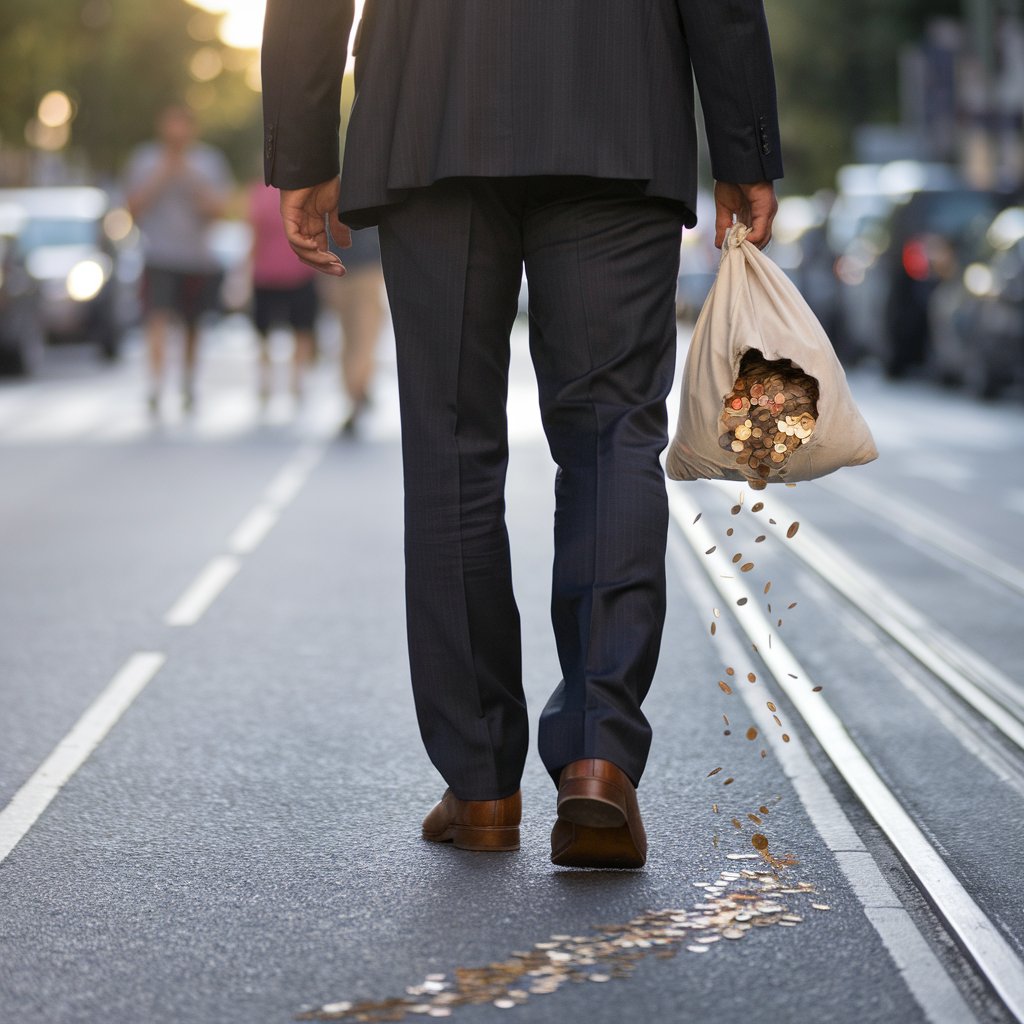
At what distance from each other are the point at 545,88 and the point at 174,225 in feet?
40.5

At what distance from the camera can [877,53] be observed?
45.4m

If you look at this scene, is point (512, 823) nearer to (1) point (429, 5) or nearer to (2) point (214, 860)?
(2) point (214, 860)

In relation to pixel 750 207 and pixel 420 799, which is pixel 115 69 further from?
pixel 750 207

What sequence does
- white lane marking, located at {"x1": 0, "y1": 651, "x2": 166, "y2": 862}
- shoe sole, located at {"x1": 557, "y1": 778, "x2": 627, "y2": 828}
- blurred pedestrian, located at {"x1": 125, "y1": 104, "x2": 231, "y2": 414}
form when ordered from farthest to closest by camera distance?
blurred pedestrian, located at {"x1": 125, "y1": 104, "x2": 231, "y2": 414}, white lane marking, located at {"x1": 0, "y1": 651, "x2": 166, "y2": 862}, shoe sole, located at {"x1": 557, "y1": 778, "x2": 627, "y2": 828}

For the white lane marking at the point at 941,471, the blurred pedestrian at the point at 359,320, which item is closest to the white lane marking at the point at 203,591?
the white lane marking at the point at 941,471

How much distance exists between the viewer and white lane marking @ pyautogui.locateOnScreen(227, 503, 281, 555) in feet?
29.8

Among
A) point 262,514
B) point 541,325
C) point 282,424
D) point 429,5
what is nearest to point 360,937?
point 541,325

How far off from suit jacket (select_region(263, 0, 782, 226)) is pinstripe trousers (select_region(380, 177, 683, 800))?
9 centimetres

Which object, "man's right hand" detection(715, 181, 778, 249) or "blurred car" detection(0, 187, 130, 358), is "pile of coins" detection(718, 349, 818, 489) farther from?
"blurred car" detection(0, 187, 130, 358)

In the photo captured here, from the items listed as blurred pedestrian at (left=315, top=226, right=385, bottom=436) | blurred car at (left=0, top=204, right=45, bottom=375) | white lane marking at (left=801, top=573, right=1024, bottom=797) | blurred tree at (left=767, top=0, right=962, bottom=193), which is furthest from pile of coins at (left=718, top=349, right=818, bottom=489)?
blurred tree at (left=767, top=0, right=962, bottom=193)

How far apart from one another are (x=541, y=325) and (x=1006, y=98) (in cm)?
2705

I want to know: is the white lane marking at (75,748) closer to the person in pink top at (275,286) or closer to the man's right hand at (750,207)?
the man's right hand at (750,207)

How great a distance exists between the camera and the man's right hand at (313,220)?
4.20 m

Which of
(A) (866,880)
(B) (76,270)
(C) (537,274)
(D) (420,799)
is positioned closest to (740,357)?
(C) (537,274)
